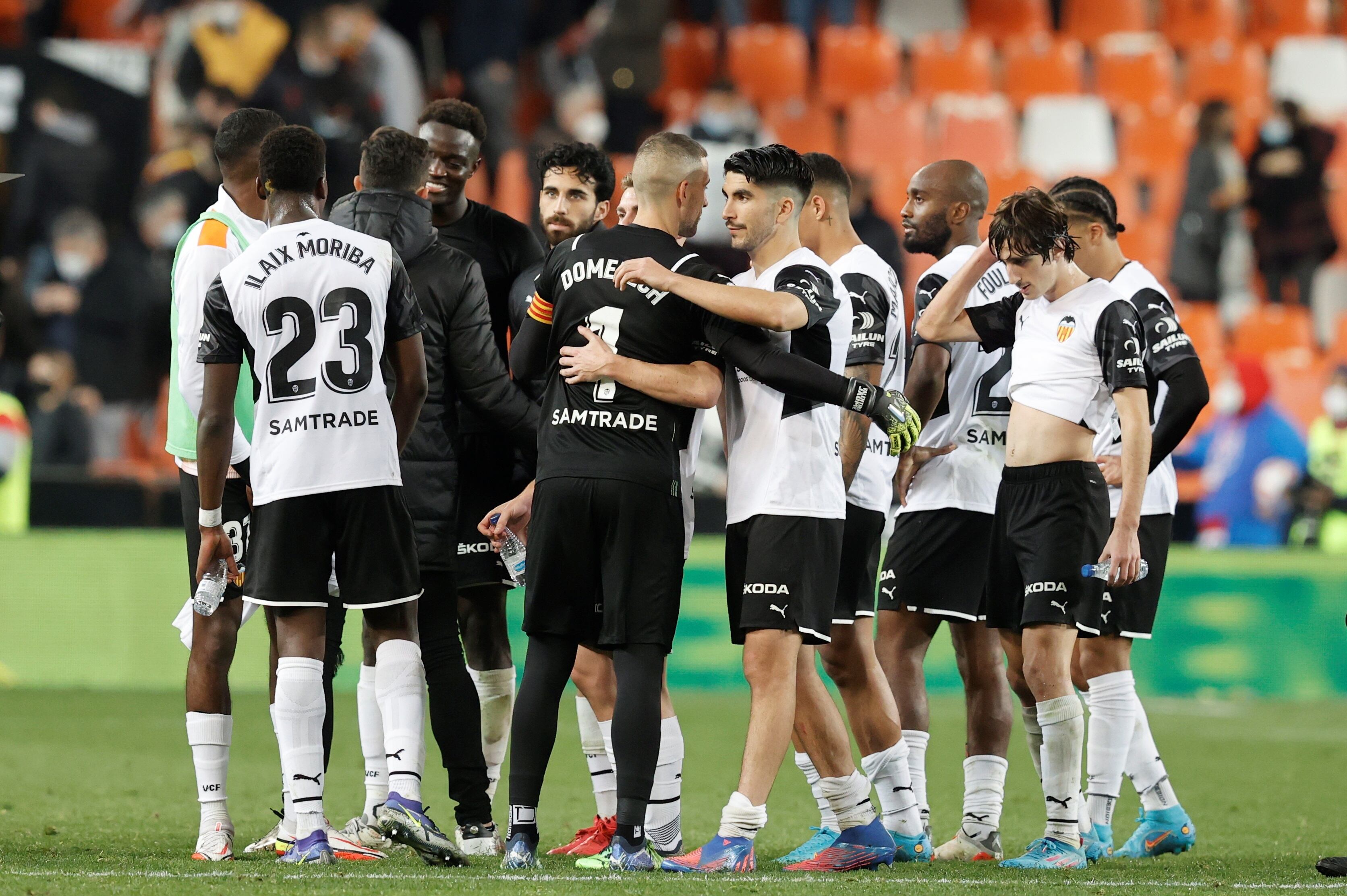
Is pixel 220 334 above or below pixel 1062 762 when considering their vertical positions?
above

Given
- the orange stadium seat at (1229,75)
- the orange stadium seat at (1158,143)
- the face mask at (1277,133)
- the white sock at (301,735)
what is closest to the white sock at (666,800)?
the white sock at (301,735)

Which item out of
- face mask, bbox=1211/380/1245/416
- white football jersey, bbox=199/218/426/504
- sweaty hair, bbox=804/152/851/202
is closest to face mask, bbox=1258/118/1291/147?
face mask, bbox=1211/380/1245/416

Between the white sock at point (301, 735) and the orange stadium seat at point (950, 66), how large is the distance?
14.7 meters

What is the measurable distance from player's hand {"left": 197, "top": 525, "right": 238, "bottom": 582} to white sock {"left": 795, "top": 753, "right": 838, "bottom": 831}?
79.9 inches

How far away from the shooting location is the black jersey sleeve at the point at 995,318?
6.27 meters

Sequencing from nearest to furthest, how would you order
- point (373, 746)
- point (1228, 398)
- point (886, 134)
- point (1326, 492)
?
point (373, 746), point (1326, 492), point (1228, 398), point (886, 134)

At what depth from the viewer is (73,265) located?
15312mm

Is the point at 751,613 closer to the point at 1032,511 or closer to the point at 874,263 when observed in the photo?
the point at 1032,511

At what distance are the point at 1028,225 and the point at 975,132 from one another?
12.5m

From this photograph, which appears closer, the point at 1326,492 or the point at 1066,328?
the point at 1066,328

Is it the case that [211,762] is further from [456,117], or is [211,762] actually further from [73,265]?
[73,265]

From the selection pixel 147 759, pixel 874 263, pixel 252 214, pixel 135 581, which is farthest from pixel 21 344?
pixel 874 263

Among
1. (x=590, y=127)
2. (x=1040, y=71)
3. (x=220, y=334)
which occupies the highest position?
(x=1040, y=71)

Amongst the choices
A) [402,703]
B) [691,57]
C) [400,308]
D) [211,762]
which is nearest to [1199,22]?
[691,57]
